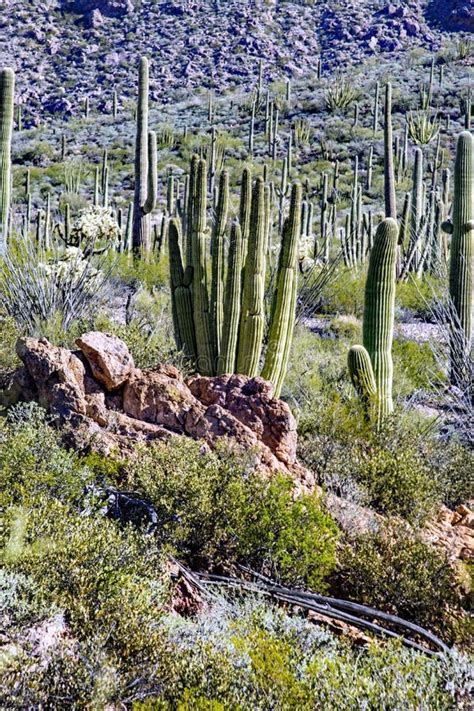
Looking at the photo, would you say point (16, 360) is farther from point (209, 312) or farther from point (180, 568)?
point (180, 568)

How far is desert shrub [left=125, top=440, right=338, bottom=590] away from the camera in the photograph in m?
5.09

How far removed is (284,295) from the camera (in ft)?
27.1

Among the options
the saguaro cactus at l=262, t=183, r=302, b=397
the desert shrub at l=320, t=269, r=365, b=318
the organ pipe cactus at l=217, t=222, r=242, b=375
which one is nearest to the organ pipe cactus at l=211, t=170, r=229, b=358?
the organ pipe cactus at l=217, t=222, r=242, b=375

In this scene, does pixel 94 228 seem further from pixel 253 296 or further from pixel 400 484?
pixel 400 484

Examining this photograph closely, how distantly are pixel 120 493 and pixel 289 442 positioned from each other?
1.93m

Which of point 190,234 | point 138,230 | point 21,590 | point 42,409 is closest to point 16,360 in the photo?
point 42,409

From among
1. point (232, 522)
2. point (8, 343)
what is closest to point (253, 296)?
point (8, 343)

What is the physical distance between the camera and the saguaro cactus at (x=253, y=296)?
26.9 ft

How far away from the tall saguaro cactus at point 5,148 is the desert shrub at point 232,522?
6.38m

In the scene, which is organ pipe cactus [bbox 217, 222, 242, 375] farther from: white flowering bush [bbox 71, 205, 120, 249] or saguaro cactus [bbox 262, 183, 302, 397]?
white flowering bush [bbox 71, 205, 120, 249]

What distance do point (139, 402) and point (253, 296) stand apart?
230cm

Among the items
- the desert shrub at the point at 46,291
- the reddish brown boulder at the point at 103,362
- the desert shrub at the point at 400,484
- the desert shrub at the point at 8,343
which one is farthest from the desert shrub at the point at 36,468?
the desert shrub at the point at 46,291

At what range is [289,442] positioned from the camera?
6656 mm

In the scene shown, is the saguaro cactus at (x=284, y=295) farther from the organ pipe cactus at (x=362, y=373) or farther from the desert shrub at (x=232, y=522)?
the desert shrub at (x=232, y=522)
